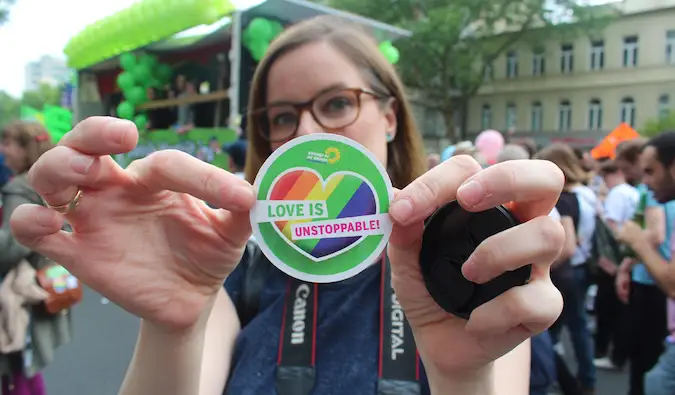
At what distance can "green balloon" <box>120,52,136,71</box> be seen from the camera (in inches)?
301

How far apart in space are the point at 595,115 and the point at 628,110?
126cm

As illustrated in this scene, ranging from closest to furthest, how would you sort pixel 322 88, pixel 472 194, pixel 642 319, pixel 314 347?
pixel 472 194
pixel 314 347
pixel 322 88
pixel 642 319

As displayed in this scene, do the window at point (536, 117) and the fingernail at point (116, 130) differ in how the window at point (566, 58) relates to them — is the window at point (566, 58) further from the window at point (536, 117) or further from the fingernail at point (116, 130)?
the fingernail at point (116, 130)

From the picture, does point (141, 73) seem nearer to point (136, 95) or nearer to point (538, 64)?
point (136, 95)

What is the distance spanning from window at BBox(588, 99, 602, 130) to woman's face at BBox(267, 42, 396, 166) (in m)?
24.1

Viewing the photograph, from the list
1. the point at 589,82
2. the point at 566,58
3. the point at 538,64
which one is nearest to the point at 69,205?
the point at 589,82

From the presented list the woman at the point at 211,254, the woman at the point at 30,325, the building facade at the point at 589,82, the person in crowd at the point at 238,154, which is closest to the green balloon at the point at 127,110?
the person in crowd at the point at 238,154

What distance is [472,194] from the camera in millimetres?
744

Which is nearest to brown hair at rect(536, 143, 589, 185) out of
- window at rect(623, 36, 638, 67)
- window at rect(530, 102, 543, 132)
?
window at rect(623, 36, 638, 67)

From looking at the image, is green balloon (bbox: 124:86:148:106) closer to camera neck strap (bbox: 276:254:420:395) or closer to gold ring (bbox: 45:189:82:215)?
camera neck strap (bbox: 276:254:420:395)

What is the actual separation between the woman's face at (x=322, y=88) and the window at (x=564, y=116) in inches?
959

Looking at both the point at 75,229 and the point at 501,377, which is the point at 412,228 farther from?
the point at 75,229

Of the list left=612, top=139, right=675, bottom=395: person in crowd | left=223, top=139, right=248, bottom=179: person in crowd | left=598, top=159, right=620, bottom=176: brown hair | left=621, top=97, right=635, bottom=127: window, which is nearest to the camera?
left=612, top=139, right=675, bottom=395: person in crowd

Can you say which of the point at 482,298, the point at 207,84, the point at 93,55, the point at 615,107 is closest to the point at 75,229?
the point at 482,298
